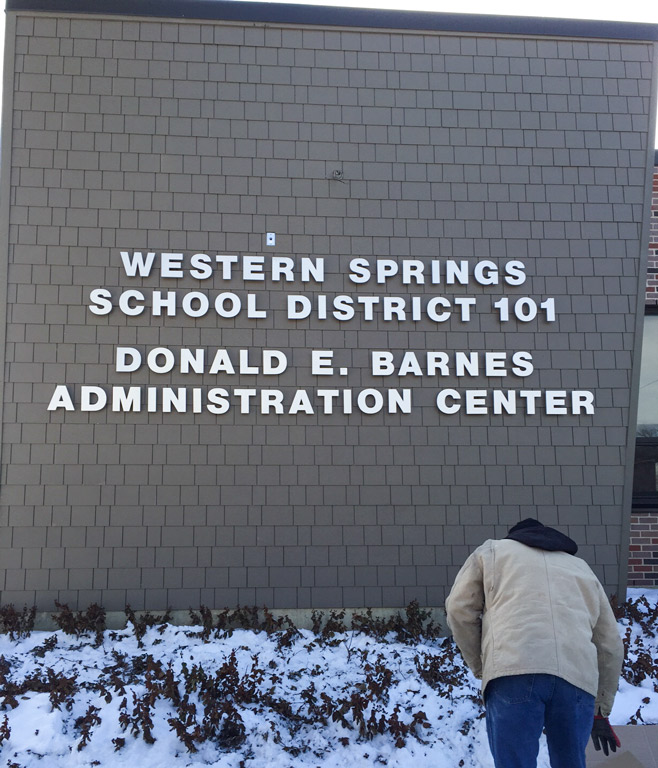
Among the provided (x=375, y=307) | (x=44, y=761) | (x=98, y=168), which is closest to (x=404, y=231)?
(x=375, y=307)

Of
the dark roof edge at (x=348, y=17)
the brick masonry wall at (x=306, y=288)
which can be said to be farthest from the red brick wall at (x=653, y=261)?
the dark roof edge at (x=348, y=17)

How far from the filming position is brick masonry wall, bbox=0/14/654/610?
273 inches

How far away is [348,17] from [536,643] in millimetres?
6196

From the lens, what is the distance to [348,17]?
7.47 m

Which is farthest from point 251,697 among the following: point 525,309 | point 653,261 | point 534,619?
point 653,261

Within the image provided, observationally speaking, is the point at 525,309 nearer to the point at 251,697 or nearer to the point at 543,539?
the point at 543,539

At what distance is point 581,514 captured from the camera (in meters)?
7.25

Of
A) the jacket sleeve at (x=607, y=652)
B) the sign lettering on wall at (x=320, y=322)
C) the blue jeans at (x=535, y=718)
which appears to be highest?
the sign lettering on wall at (x=320, y=322)

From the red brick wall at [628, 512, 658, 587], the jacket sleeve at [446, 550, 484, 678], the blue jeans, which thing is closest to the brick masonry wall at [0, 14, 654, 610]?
the red brick wall at [628, 512, 658, 587]

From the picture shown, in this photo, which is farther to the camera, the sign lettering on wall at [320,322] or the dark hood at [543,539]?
the sign lettering on wall at [320,322]

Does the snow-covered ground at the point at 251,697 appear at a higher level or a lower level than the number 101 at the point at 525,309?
lower

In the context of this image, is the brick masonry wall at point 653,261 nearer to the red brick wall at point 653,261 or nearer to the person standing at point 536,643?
the red brick wall at point 653,261

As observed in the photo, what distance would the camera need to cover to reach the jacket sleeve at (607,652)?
365 centimetres

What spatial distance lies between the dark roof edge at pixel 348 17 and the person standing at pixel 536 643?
558 centimetres
